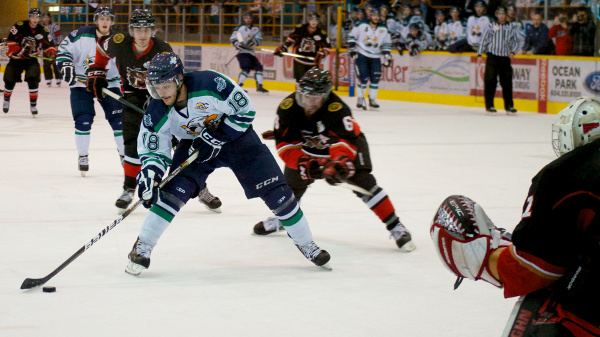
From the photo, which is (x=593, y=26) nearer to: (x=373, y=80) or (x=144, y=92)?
(x=373, y=80)

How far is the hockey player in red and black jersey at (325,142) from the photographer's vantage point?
407 centimetres

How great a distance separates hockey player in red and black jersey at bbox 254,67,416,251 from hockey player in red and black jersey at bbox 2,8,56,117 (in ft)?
24.2

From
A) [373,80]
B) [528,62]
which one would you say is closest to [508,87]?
[528,62]

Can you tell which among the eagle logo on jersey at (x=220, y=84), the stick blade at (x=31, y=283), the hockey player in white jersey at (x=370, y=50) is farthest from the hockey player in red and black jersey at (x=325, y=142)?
the hockey player in white jersey at (x=370, y=50)

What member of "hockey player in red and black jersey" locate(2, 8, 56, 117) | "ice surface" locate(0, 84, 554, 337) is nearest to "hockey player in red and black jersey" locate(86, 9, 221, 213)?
"ice surface" locate(0, 84, 554, 337)

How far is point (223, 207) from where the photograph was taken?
18.0 feet

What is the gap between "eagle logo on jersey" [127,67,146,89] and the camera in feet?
17.6

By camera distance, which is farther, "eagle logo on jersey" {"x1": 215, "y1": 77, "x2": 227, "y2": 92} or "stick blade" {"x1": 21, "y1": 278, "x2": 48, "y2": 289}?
"eagle logo on jersey" {"x1": 215, "y1": 77, "x2": 227, "y2": 92}

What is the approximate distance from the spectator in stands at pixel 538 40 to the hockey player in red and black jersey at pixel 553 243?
1051cm

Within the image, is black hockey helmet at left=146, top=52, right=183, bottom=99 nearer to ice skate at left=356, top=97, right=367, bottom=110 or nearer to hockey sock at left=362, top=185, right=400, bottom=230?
hockey sock at left=362, top=185, right=400, bottom=230

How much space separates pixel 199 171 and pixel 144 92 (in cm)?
188

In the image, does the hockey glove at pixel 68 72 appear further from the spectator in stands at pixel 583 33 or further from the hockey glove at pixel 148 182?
the spectator in stands at pixel 583 33

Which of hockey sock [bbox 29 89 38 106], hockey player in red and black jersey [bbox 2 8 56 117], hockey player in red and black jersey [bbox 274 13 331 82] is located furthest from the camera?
hockey player in red and black jersey [bbox 274 13 331 82]

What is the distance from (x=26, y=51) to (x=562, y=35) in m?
7.27
